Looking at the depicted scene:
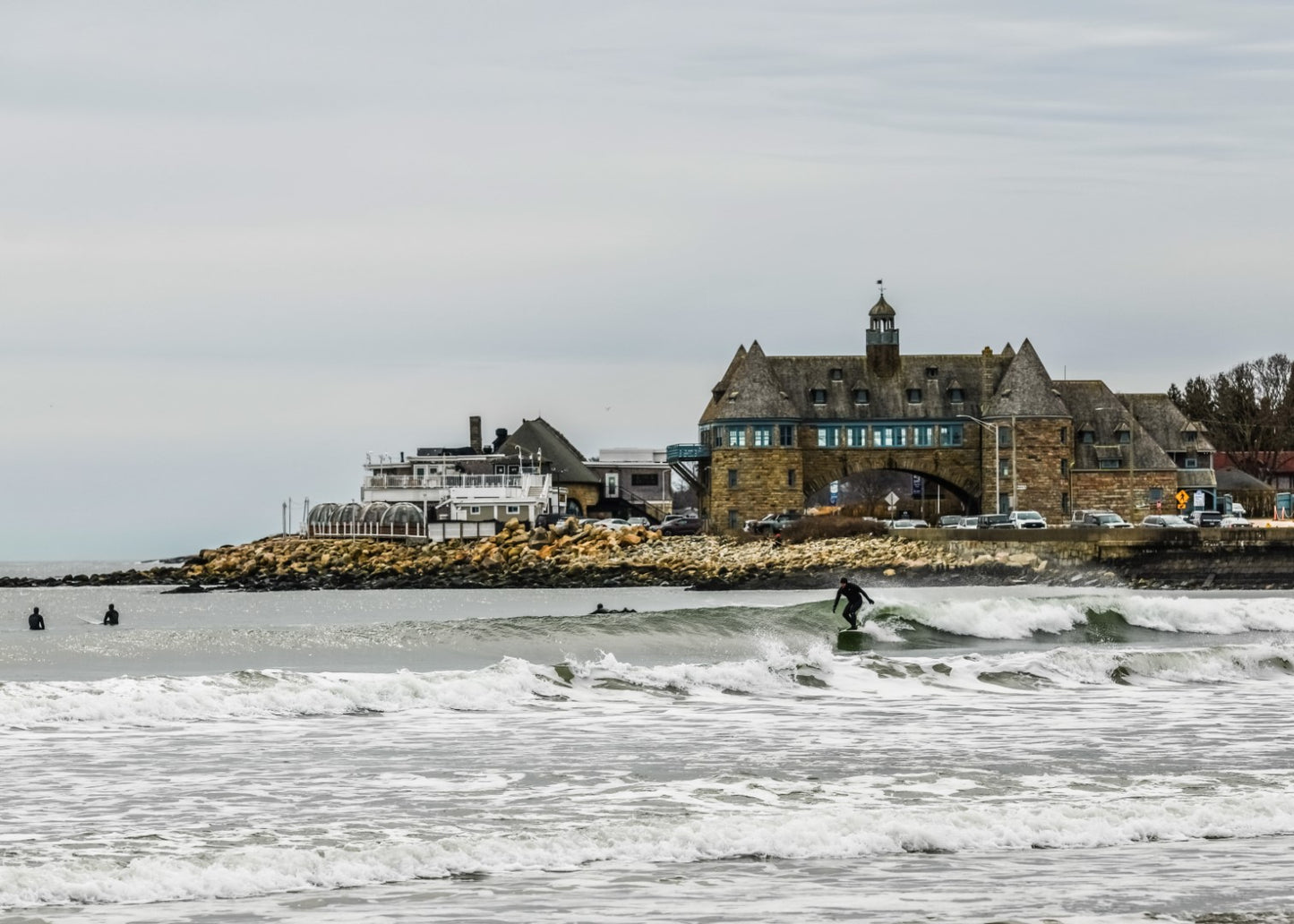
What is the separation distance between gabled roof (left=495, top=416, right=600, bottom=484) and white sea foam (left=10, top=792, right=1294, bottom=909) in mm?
97928

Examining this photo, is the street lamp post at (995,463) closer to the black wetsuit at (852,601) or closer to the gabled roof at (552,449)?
the gabled roof at (552,449)

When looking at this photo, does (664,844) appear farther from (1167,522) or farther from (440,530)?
(440,530)

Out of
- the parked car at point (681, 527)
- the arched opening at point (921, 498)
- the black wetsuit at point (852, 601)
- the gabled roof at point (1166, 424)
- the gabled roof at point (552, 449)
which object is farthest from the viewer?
the gabled roof at point (552, 449)

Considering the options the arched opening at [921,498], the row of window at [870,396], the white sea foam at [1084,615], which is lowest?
the white sea foam at [1084,615]

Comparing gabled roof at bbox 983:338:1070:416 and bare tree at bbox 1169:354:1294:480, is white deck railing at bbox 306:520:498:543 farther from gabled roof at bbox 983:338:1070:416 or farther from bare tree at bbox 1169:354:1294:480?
bare tree at bbox 1169:354:1294:480

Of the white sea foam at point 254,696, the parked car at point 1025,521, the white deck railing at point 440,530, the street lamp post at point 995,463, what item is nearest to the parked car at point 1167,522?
the parked car at point 1025,521

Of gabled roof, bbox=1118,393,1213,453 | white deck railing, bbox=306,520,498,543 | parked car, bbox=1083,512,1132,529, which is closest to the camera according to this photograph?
parked car, bbox=1083,512,1132,529

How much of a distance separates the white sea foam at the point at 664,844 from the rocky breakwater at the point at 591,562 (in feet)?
177

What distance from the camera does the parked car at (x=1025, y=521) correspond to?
80.1 metres

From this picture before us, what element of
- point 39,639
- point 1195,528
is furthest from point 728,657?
point 1195,528

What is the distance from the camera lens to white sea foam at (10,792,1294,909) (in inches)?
492

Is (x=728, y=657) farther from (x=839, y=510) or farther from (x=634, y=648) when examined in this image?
(x=839, y=510)

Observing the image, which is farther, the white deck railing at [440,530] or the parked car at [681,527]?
the parked car at [681,527]

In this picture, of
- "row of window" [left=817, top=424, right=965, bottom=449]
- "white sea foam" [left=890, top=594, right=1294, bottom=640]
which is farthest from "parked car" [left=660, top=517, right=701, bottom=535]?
"white sea foam" [left=890, top=594, right=1294, bottom=640]
